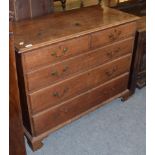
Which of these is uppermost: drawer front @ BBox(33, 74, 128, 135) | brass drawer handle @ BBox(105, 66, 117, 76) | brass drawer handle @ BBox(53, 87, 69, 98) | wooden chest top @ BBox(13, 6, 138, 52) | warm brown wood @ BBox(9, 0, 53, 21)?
warm brown wood @ BBox(9, 0, 53, 21)

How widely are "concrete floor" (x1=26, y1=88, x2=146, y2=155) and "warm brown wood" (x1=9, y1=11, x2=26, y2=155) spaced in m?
0.57

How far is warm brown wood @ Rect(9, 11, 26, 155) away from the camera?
1035mm

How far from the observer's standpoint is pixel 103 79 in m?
2.02

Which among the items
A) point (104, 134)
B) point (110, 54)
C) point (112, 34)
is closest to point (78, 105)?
point (104, 134)

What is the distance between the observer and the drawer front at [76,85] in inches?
64.9

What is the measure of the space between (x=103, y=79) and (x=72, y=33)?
59 centimetres

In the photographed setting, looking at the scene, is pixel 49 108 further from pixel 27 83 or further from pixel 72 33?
pixel 72 33

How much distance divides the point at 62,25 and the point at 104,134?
0.97 metres

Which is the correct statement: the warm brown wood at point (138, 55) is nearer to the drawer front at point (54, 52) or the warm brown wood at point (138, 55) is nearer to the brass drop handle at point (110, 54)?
the brass drop handle at point (110, 54)

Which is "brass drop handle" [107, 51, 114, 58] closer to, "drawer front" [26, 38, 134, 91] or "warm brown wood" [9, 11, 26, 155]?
"drawer front" [26, 38, 134, 91]

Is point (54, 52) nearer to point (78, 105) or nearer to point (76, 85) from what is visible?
point (76, 85)

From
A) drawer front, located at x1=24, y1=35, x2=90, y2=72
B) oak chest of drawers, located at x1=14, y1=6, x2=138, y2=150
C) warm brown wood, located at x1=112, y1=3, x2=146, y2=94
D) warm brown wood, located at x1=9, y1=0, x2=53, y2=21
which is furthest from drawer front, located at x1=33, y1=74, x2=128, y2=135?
warm brown wood, located at x1=9, y1=0, x2=53, y2=21

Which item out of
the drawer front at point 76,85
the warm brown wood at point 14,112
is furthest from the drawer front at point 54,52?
the warm brown wood at point 14,112
